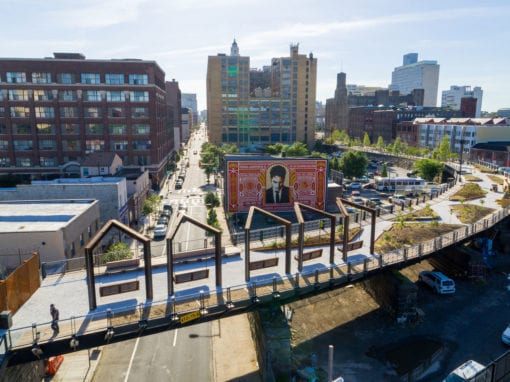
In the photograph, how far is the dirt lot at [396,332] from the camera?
24.2m

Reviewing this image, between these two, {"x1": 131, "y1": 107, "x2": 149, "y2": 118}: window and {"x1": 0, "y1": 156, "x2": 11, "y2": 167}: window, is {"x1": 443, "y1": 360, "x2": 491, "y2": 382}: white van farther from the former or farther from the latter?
{"x1": 0, "y1": 156, "x2": 11, "y2": 167}: window

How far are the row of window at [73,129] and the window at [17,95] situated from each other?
195 inches

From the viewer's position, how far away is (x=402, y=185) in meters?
75.1

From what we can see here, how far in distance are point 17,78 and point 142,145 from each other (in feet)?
85.0

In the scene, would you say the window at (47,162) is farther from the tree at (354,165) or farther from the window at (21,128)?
the tree at (354,165)

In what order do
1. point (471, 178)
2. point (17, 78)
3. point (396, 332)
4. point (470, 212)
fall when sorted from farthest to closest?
point (17, 78)
point (471, 178)
point (470, 212)
point (396, 332)

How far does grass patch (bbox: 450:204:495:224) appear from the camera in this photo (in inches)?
1674

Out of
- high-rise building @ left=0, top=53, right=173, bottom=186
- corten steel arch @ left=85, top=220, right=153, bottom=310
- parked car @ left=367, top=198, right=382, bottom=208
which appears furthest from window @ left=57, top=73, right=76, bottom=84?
corten steel arch @ left=85, top=220, right=153, bottom=310

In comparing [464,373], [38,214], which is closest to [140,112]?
[38,214]

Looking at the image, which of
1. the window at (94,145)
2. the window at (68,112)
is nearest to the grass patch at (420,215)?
the window at (94,145)

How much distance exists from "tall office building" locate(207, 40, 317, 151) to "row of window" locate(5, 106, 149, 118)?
3044 inches

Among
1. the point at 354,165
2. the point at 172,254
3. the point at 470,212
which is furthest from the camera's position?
the point at 354,165

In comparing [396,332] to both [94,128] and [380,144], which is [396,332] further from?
[380,144]

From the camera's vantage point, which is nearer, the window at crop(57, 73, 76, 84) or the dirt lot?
the dirt lot
